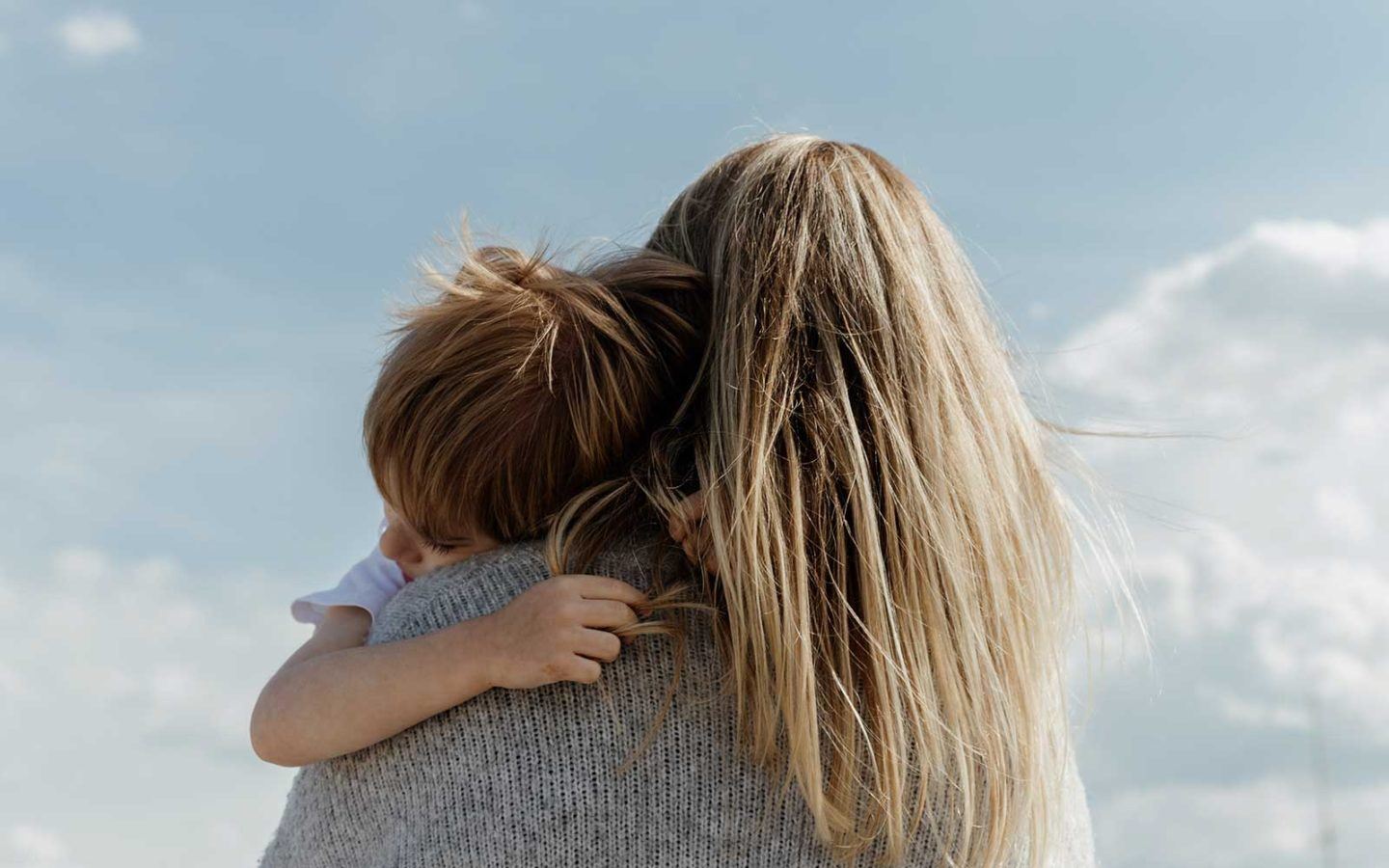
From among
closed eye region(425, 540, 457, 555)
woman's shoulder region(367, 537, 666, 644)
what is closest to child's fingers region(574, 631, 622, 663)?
woman's shoulder region(367, 537, 666, 644)

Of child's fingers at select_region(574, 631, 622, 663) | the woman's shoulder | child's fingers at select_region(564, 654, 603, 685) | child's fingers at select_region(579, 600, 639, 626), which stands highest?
the woman's shoulder

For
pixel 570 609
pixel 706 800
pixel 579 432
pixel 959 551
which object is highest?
pixel 579 432

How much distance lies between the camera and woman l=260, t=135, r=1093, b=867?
1.90 metres

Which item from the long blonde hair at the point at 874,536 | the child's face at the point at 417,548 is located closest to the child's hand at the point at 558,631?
the long blonde hair at the point at 874,536

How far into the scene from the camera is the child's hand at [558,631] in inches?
73.1

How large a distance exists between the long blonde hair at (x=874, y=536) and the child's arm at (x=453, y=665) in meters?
0.16

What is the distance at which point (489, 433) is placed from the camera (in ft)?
6.81

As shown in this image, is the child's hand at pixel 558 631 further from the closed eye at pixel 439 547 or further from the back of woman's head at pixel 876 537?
the closed eye at pixel 439 547

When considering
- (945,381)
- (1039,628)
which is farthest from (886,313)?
(1039,628)

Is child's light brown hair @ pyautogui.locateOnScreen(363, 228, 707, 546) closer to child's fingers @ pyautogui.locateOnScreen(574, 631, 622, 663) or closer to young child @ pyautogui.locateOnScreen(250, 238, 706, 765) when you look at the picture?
young child @ pyautogui.locateOnScreen(250, 238, 706, 765)

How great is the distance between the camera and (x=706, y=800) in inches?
75.0

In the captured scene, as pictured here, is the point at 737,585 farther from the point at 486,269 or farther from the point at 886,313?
the point at 486,269

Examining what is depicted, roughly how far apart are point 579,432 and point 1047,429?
2.61 feet

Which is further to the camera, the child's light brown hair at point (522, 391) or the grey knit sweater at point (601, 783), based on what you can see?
the child's light brown hair at point (522, 391)
